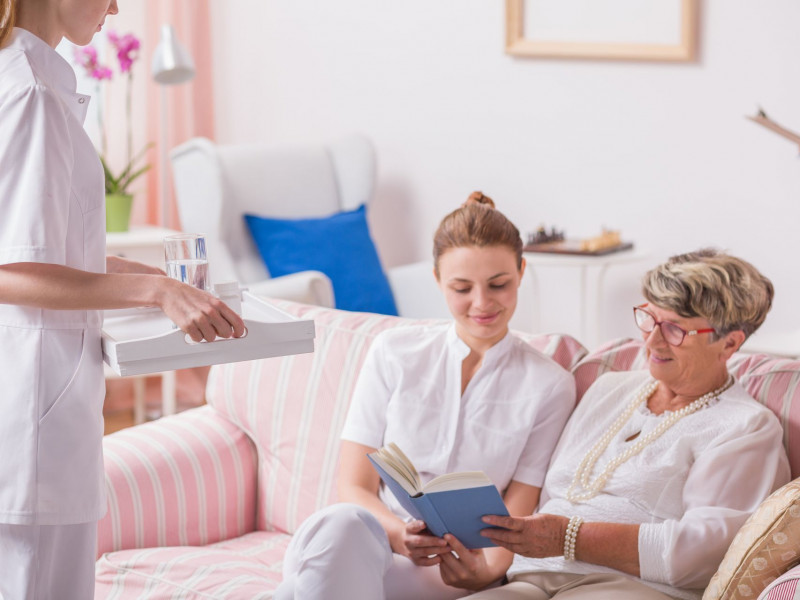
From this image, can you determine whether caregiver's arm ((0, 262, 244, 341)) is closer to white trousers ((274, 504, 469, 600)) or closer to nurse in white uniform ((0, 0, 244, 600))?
nurse in white uniform ((0, 0, 244, 600))

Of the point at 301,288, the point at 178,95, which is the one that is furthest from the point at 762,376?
the point at 178,95

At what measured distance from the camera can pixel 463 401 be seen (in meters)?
1.83

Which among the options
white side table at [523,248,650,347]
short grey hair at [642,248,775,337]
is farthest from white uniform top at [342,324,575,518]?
white side table at [523,248,650,347]

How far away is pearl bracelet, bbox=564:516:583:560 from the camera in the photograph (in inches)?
62.0

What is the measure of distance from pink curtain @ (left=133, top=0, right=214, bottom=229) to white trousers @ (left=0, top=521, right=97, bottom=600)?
3.23 meters

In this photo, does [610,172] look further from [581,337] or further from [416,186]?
[416,186]

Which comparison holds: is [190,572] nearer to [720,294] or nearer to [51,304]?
[51,304]

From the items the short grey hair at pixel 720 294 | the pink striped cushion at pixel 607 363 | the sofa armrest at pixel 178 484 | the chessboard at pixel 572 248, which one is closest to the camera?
the short grey hair at pixel 720 294

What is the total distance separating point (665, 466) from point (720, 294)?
11.0 inches

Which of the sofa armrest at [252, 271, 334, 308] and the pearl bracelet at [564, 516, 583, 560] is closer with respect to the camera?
the pearl bracelet at [564, 516, 583, 560]

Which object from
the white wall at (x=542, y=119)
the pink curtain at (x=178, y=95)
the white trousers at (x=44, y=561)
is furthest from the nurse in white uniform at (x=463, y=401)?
the pink curtain at (x=178, y=95)

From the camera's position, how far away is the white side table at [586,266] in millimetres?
3311

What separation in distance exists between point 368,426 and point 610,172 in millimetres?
2089

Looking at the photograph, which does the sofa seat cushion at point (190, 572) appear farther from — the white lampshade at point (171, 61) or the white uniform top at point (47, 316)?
the white lampshade at point (171, 61)
